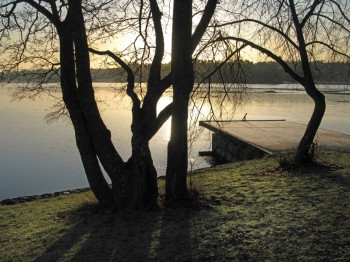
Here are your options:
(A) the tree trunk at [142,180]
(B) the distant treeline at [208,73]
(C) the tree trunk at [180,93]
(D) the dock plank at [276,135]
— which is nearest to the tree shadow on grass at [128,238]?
(A) the tree trunk at [142,180]

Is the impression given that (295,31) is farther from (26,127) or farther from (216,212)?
(26,127)

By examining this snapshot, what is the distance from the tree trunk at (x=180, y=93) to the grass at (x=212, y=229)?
1.58 feet

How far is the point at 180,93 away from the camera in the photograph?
608 cm

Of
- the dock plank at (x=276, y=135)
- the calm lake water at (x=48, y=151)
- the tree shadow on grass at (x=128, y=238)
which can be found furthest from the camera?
the calm lake water at (x=48, y=151)

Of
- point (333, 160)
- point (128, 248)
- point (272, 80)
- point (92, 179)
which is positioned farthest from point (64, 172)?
point (272, 80)

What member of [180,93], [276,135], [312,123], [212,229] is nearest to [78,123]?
[180,93]

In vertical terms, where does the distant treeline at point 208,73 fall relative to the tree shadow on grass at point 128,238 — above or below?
above

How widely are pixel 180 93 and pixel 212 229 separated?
2.27 metres

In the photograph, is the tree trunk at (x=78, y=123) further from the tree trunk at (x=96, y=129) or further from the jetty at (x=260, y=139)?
the jetty at (x=260, y=139)

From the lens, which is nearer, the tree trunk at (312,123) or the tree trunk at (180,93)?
the tree trunk at (180,93)

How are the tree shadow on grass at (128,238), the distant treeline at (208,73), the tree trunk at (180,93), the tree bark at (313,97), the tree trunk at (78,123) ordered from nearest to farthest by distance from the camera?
the tree shadow on grass at (128,238), the tree trunk at (180,93), the tree trunk at (78,123), the distant treeline at (208,73), the tree bark at (313,97)

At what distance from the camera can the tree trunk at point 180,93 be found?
233 inches

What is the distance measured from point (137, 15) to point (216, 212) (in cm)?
421

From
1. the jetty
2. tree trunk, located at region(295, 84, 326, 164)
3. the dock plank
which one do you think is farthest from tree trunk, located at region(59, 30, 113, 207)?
the jetty
